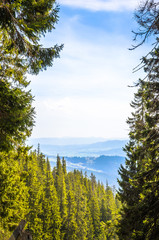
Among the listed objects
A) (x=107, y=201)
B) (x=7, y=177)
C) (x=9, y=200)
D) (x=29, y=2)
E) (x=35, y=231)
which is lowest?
(x=107, y=201)

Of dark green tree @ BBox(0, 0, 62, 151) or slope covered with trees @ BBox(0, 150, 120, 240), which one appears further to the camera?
slope covered with trees @ BBox(0, 150, 120, 240)

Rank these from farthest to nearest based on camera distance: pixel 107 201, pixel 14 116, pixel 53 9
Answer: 1. pixel 107 201
2. pixel 53 9
3. pixel 14 116

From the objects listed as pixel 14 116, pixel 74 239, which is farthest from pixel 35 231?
pixel 14 116

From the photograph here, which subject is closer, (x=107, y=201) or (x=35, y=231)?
(x=35, y=231)

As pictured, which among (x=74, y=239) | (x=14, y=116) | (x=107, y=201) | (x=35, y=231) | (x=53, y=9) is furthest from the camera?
(x=107, y=201)

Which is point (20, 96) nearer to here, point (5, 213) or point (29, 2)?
point (29, 2)

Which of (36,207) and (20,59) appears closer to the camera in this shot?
(20,59)

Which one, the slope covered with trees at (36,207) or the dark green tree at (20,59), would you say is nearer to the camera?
the dark green tree at (20,59)

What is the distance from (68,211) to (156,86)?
35670mm

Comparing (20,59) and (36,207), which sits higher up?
(20,59)

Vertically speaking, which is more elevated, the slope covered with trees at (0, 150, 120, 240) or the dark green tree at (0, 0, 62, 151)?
the dark green tree at (0, 0, 62, 151)

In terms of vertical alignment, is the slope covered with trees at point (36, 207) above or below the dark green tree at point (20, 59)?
below

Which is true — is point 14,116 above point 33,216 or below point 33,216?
above

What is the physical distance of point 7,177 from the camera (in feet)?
36.3
